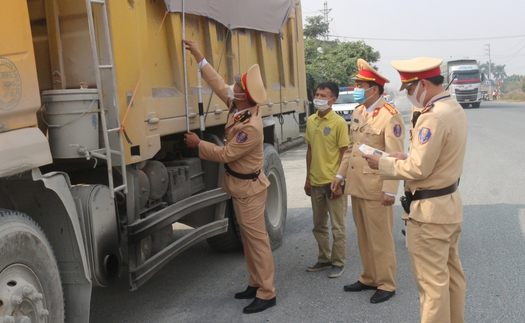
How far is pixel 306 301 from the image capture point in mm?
4559

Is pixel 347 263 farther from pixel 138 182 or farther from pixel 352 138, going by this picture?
pixel 138 182

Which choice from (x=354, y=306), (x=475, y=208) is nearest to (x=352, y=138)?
(x=354, y=306)

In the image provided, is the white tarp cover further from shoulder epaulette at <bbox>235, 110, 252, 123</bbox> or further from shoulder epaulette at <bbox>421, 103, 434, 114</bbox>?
shoulder epaulette at <bbox>421, 103, 434, 114</bbox>

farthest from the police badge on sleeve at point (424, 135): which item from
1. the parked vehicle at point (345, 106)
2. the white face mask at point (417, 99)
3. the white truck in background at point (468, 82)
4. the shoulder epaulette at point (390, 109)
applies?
the white truck in background at point (468, 82)

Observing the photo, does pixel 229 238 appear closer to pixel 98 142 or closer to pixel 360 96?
pixel 360 96

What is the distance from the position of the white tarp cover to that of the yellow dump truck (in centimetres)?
2

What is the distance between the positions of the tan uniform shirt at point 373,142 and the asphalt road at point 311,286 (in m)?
0.93

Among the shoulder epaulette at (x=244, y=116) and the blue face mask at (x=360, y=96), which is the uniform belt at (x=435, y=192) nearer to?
the blue face mask at (x=360, y=96)

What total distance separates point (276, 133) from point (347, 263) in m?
1.91

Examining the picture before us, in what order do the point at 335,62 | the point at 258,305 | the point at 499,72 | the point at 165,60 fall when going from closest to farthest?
the point at 165,60 < the point at 258,305 < the point at 335,62 < the point at 499,72

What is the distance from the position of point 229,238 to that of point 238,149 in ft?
5.50

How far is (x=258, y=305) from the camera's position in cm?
438

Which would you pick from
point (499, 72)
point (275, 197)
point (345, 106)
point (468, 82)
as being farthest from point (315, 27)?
point (499, 72)

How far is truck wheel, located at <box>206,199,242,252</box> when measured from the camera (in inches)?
222
